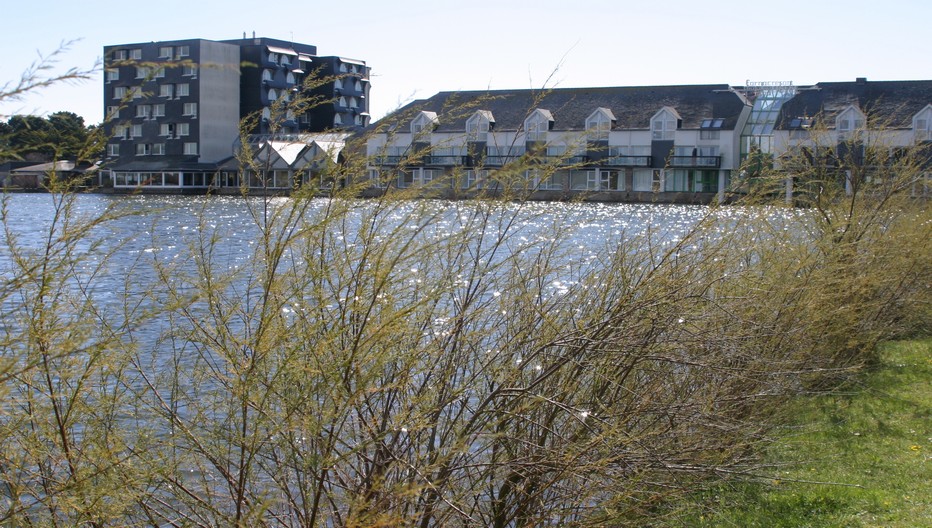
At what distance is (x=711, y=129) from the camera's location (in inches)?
2325

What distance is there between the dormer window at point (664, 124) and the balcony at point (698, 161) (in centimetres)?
160

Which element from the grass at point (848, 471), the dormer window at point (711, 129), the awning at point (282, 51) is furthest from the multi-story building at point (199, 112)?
the grass at point (848, 471)

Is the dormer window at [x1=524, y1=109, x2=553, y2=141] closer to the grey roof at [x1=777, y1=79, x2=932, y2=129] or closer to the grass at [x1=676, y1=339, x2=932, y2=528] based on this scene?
the grass at [x1=676, y1=339, x2=932, y2=528]

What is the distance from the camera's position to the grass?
6.86 meters

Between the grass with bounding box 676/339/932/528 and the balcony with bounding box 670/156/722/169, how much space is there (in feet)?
162

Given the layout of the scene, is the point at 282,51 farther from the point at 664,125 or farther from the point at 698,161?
the point at 698,161

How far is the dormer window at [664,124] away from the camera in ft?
197

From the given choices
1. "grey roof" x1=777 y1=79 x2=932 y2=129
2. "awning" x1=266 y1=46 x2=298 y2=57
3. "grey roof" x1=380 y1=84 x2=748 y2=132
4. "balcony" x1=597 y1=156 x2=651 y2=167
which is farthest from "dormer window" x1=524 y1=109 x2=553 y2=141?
"awning" x1=266 y1=46 x2=298 y2=57

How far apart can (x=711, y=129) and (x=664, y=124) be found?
2.94 metres

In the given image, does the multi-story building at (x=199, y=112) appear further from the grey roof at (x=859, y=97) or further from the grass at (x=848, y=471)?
the grass at (x=848, y=471)

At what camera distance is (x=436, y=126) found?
5316 millimetres

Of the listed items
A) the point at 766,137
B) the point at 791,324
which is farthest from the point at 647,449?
the point at 766,137

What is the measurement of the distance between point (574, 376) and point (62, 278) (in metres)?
2.60

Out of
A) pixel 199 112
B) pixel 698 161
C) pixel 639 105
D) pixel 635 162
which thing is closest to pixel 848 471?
pixel 698 161
